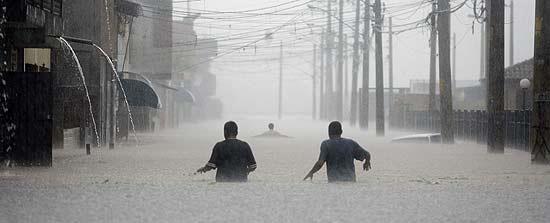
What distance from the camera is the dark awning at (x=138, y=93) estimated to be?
3681 cm

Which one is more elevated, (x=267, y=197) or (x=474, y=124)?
(x=474, y=124)

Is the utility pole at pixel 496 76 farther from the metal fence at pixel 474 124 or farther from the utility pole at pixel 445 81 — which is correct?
the utility pole at pixel 445 81

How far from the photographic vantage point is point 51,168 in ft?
66.6


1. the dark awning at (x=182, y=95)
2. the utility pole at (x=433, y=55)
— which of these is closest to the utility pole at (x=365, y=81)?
the utility pole at (x=433, y=55)

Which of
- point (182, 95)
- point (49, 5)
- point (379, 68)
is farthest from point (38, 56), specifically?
point (182, 95)

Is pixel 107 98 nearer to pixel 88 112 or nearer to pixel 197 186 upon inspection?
pixel 88 112

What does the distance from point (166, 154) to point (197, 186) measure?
44.8ft

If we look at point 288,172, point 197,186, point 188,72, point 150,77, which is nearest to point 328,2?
point 188,72

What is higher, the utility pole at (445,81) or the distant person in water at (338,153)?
the utility pole at (445,81)

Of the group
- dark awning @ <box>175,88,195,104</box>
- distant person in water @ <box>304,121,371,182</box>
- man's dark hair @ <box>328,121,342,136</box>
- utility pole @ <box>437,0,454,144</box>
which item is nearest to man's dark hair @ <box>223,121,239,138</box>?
distant person in water @ <box>304,121,371,182</box>

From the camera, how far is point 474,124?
38656 millimetres

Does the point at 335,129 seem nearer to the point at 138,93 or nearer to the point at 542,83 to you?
the point at 542,83

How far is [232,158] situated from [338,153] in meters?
1.74

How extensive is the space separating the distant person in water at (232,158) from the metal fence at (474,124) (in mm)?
16301
